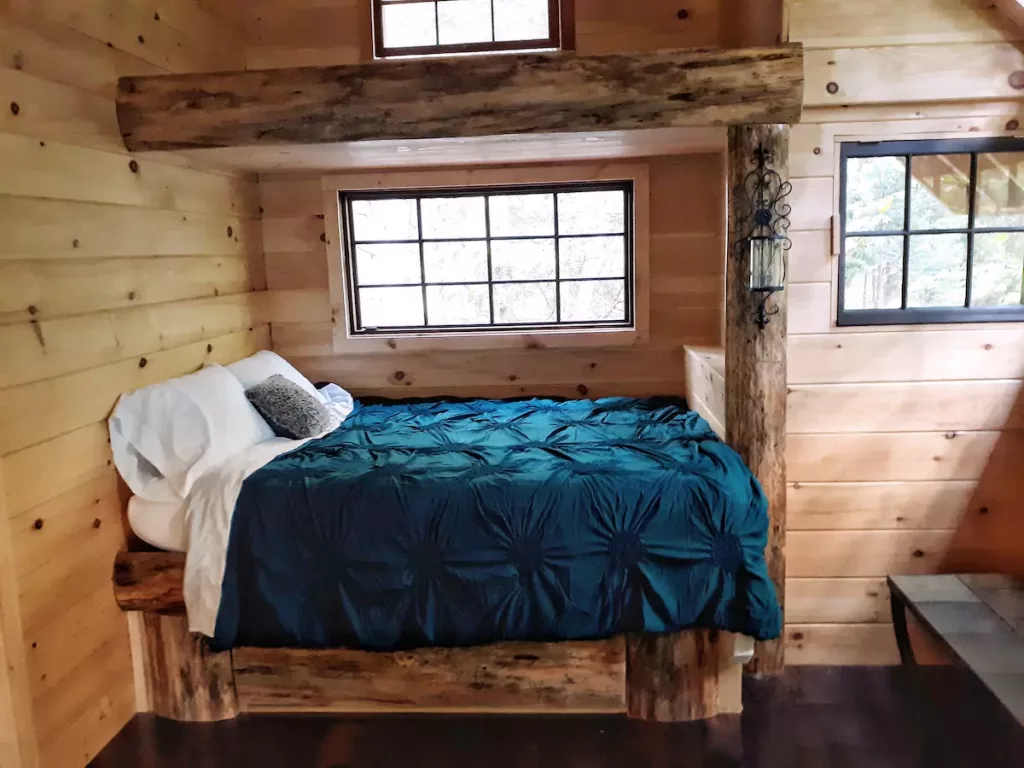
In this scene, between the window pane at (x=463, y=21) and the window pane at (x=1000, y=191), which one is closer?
the window pane at (x=1000, y=191)

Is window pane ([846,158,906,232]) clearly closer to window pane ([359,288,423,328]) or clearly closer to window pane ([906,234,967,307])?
window pane ([906,234,967,307])

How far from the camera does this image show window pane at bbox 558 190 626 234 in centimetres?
361

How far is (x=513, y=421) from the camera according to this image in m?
3.14

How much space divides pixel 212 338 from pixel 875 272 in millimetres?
2470

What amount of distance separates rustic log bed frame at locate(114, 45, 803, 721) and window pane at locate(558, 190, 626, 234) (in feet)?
3.79

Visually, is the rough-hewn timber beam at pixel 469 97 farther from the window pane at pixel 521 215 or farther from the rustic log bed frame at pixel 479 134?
the window pane at pixel 521 215

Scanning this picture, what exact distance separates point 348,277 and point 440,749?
7.06 feet

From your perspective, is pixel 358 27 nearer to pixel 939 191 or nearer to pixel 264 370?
pixel 264 370

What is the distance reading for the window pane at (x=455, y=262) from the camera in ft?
12.2

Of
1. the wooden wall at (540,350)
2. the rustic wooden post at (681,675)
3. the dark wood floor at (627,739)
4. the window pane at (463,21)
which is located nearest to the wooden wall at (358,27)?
the window pane at (463,21)

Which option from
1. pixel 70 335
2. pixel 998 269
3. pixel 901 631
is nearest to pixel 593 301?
pixel 998 269

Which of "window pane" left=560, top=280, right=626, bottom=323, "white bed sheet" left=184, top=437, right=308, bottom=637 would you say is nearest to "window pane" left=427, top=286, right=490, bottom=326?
"window pane" left=560, top=280, right=626, bottom=323

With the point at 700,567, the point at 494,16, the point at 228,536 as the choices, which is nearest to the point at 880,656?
the point at 700,567

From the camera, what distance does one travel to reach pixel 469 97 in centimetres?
233
